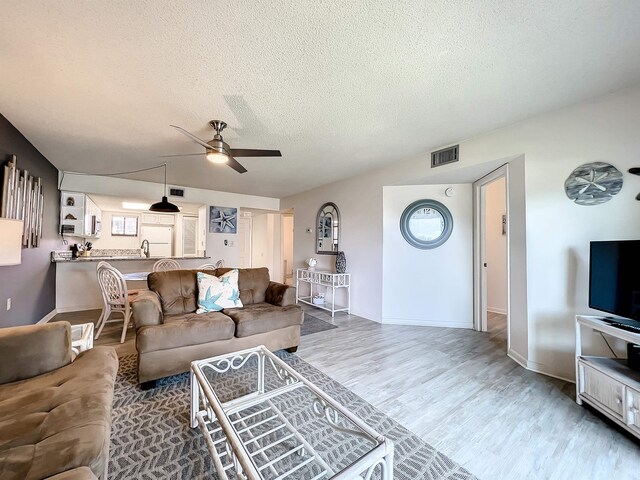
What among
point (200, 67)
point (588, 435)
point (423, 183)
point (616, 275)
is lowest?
point (588, 435)

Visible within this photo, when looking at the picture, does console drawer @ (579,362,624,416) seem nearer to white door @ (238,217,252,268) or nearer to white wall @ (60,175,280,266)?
white wall @ (60,175,280,266)

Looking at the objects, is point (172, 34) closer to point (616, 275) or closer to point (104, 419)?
point (104, 419)

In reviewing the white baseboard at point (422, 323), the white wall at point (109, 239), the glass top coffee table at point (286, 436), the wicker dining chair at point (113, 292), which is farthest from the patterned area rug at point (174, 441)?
the white wall at point (109, 239)

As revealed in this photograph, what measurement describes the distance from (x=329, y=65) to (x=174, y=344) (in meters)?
2.44

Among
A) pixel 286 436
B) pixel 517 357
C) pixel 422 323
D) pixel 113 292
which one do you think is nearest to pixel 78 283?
pixel 113 292

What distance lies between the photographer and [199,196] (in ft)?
17.6

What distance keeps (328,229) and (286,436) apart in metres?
3.75

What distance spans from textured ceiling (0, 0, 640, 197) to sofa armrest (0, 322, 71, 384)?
66.0 inches

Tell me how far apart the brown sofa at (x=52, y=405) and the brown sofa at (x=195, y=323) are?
1.58ft

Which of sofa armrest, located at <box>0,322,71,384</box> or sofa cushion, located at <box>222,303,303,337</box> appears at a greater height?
sofa armrest, located at <box>0,322,71,384</box>

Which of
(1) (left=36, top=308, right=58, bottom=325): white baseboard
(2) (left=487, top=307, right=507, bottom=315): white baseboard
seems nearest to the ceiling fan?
(1) (left=36, top=308, right=58, bottom=325): white baseboard

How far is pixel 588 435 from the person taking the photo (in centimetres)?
156

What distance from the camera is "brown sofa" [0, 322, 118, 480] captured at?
82cm

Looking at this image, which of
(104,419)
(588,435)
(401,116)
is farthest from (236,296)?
(588,435)
